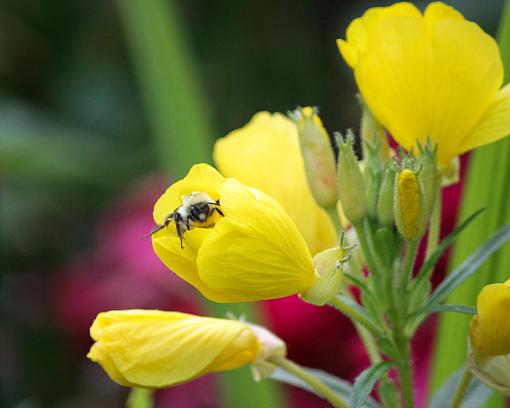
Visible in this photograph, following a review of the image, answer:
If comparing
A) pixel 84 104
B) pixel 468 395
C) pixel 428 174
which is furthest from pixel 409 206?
pixel 84 104

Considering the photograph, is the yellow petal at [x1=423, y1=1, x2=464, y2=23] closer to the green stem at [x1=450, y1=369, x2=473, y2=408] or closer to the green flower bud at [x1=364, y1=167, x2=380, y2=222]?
the green flower bud at [x1=364, y1=167, x2=380, y2=222]

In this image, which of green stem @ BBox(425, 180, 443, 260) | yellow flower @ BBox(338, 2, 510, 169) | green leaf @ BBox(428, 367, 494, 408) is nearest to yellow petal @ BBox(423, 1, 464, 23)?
yellow flower @ BBox(338, 2, 510, 169)

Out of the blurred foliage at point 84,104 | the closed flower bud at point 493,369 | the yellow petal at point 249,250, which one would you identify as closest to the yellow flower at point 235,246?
the yellow petal at point 249,250

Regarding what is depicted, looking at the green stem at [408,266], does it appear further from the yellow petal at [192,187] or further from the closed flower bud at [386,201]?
the yellow petal at [192,187]

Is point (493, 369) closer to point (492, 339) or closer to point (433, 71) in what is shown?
point (492, 339)

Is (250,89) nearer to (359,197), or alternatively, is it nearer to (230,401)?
(230,401)

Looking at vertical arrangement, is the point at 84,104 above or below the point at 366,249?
above

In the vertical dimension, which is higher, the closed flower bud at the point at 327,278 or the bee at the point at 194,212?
the bee at the point at 194,212
